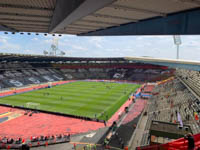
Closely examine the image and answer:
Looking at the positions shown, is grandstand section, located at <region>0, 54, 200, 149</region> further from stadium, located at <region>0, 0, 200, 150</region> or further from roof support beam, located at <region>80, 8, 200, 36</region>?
roof support beam, located at <region>80, 8, 200, 36</region>

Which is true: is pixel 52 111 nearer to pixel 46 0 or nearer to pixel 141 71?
pixel 46 0

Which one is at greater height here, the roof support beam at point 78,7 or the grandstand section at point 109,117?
the roof support beam at point 78,7

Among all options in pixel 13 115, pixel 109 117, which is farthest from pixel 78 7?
pixel 13 115

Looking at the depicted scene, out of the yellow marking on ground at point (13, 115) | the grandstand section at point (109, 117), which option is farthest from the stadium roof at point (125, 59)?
the yellow marking on ground at point (13, 115)

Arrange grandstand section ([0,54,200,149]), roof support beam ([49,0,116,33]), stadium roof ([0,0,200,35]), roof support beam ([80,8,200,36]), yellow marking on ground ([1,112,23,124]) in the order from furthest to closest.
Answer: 1. yellow marking on ground ([1,112,23,124])
2. grandstand section ([0,54,200,149])
3. roof support beam ([80,8,200,36])
4. stadium roof ([0,0,200,35])
5. roof support beam ([49,0,116,33])

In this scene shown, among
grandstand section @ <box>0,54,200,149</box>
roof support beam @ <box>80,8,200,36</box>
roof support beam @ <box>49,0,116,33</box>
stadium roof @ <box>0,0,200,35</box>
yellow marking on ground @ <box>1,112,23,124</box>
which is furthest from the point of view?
yellow marking on ground @ <box>1,112,23,124</box>

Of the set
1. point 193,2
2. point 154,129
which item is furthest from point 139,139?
point 193,2

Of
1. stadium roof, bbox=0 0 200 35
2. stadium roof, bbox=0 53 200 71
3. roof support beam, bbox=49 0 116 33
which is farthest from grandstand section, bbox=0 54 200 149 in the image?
roof support beam, bbox=49 0 116 33

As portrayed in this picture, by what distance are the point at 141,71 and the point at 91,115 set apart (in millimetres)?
59795

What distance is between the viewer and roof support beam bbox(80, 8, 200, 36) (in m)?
4.78

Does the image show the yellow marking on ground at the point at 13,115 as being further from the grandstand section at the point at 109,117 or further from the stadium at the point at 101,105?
the stadium at the point at 101,105

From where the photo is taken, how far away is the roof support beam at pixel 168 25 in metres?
4.78

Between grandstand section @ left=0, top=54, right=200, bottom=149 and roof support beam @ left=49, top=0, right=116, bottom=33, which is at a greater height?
roof support beam @ left=49, top=0, right=116, bottom=33

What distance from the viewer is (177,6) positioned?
4.39m
